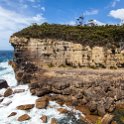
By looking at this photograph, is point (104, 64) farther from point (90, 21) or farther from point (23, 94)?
point (90, 21)

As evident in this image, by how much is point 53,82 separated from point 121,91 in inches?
352

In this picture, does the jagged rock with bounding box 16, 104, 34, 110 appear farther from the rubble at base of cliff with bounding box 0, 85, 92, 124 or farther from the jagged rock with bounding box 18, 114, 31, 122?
the jagged rock with bounding box 18, 114, 31, 122

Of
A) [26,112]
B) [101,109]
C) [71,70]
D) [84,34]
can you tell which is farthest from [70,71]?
[26,112]

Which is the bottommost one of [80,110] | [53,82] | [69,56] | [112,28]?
[80,110]

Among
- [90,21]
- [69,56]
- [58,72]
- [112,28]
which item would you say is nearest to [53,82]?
[58,72]

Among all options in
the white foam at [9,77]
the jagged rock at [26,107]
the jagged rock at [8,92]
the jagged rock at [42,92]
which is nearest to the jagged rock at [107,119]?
the jagged rock at [26,107]

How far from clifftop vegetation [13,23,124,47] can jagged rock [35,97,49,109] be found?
10230 millimetres

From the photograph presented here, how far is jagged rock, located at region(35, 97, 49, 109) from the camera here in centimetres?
3807

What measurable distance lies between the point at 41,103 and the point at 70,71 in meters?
7.48

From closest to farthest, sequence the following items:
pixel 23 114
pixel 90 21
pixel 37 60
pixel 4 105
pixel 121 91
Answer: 1. pixel 23 114
2. pixel 4 105
3. pixel 121 91
4. pixel 37 60
5. pixel 90 21

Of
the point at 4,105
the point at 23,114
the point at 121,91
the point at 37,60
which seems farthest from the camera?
the point at 37,60

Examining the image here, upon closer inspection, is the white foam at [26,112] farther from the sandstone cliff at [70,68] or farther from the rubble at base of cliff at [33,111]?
the sandstone cliff at [70,68]

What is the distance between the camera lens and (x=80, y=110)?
1503 inches

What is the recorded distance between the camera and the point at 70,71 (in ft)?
145
